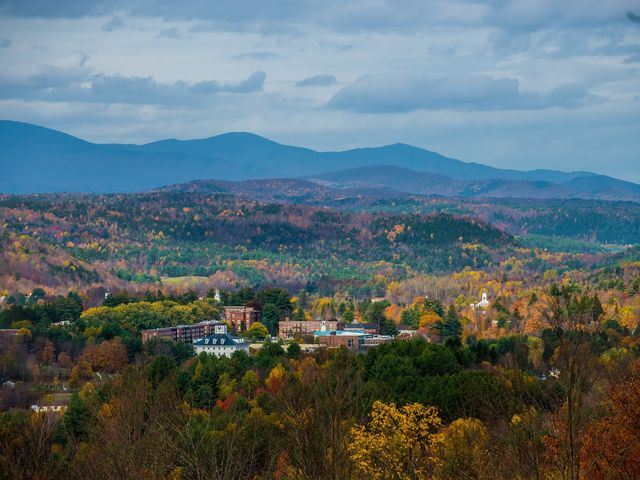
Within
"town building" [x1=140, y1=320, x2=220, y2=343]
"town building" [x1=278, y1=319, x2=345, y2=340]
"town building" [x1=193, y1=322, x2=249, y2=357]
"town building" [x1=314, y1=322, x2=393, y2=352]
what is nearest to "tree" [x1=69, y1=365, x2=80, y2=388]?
"town building" [x1=193, y1=322, x2=249, y2=357]

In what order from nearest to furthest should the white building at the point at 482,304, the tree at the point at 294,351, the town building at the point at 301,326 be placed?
the tree at the point at 294,351
the town building at the point at 301,326
the white building at the point at 482,304

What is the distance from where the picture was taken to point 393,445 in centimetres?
4466

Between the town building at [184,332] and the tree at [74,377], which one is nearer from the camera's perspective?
the tree at [74,377]

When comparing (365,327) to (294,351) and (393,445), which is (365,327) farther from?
(393,445)

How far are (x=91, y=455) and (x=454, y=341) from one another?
4918 centimetres

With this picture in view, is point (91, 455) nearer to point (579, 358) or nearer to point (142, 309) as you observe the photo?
point (579, 358)

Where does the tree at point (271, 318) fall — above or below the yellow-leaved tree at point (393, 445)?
below

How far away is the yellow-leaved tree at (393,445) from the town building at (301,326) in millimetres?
71616

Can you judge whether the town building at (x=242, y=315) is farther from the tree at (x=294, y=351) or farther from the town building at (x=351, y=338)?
the tree at (x=294, y=351)

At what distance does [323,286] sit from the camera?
184625 mm

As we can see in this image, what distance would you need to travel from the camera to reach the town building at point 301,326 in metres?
123

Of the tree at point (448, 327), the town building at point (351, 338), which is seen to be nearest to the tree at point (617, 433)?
the town building at point (351, 338)

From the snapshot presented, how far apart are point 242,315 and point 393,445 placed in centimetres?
8627

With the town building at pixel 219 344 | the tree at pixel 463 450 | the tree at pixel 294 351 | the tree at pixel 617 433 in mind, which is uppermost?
the tree at pixel 617 433
